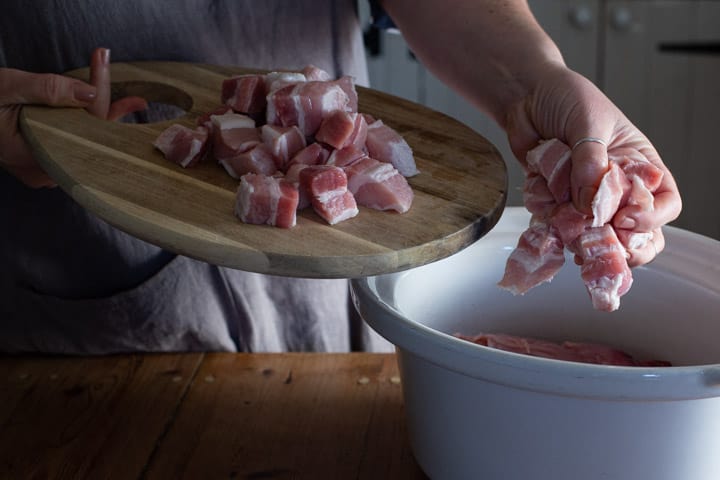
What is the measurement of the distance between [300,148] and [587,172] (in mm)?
353

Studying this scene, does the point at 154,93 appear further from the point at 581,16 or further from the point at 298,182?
the point at 581,16

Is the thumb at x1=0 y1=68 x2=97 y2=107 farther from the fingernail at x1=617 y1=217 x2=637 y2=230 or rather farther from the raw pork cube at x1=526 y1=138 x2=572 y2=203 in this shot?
the fingernail at x1=617 y1=217 x2=637 y2=230

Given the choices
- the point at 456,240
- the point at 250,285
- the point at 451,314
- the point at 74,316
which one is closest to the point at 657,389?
the point at 456,240

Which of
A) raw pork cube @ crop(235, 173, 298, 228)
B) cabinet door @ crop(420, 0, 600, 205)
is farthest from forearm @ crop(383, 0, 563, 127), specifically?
cabinet door @ crop(420, 0, 600, 205)

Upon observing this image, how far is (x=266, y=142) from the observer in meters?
1.14

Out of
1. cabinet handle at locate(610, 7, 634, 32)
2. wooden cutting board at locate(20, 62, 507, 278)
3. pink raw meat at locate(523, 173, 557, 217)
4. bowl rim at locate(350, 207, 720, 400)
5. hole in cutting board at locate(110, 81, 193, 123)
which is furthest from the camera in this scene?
cabinet handle at locate(610, 7, 634, 32)

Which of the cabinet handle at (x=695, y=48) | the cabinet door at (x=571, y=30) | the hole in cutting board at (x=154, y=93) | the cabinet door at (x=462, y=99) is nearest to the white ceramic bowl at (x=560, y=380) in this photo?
the hole in cutting board at (x=154, y=93)

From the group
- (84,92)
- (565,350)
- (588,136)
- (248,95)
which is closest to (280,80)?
(248,95)

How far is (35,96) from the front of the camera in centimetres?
122

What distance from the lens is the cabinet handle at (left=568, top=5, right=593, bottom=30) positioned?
295cm

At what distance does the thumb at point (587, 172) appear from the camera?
0.99 meters

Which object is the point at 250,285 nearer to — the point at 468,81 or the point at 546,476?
the point at 468,81

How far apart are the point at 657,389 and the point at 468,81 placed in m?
0.65

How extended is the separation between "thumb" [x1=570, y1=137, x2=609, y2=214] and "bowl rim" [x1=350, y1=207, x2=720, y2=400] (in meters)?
0.20
